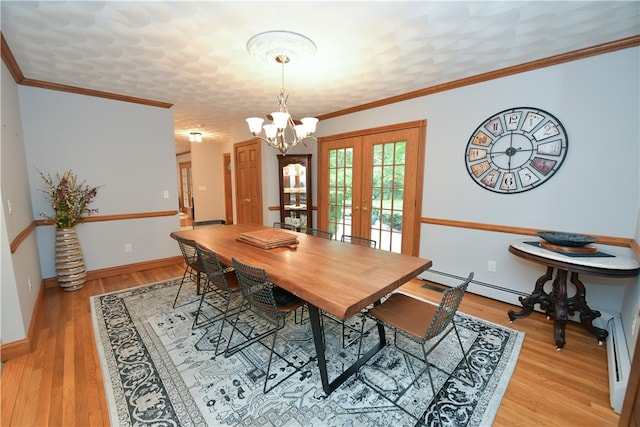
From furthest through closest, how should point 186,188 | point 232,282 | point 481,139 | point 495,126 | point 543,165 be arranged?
point 186,188 → point 481,139 → point 495,126 → point 543,165 → point 232,282

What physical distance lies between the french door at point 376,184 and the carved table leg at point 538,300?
127cm

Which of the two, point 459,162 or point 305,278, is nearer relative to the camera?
point 305,278

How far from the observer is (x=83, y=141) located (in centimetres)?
334

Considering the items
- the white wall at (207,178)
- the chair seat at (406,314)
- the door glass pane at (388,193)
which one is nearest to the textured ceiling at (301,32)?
the door glass pane at (388,193)

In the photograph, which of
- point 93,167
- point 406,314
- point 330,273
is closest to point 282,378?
point 330,273

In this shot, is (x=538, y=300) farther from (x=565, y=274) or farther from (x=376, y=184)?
(x=376, y=184)

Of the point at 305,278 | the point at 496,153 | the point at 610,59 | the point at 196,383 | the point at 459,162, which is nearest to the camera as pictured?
the point at 305,278

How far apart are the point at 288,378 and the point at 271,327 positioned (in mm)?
655

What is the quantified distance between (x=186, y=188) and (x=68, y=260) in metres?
7.15

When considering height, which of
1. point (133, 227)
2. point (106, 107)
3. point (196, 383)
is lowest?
point (196, 383)

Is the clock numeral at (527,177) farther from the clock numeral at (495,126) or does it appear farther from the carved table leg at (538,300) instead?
the carved table leg at (538,300)

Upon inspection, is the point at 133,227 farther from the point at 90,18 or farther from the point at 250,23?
the point at 250,23

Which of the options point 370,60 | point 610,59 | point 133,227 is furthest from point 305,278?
point 133,227

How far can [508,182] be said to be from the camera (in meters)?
2.73
